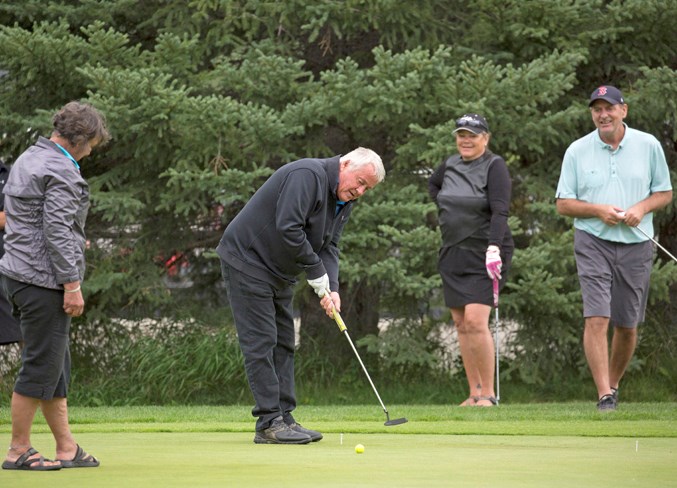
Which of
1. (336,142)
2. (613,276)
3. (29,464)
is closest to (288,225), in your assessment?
(29,464)

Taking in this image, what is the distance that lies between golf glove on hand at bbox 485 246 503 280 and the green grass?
0.93 metres

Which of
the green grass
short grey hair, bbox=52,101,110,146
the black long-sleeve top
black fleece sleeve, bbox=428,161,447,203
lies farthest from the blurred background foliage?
short grey hair, bbox=52,101,110,146

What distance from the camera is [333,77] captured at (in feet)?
31.9

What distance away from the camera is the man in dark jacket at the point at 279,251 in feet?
19.8

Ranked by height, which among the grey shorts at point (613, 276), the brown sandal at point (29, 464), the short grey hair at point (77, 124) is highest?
the short grey hair at point (77, 124)

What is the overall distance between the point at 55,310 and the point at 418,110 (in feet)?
17.7

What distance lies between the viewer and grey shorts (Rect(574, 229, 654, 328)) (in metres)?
8.05

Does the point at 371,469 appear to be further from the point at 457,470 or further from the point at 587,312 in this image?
the point at 587,312

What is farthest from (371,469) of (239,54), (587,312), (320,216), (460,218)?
(239,54)

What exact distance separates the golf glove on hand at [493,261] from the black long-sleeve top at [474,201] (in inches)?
4.8

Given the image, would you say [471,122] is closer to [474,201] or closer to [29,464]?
[474,201]


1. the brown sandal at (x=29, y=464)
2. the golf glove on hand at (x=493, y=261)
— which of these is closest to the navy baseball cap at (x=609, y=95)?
the golf glove on hand at (x=493, y=261)

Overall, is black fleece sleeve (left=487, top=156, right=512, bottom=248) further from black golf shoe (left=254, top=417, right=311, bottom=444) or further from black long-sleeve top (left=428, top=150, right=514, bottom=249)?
black golf shoe (left=254, top=417, right=311, bottom=444)

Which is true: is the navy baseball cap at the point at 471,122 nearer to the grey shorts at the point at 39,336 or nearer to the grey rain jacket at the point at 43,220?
the grey rain jacket at the point at 43,220
